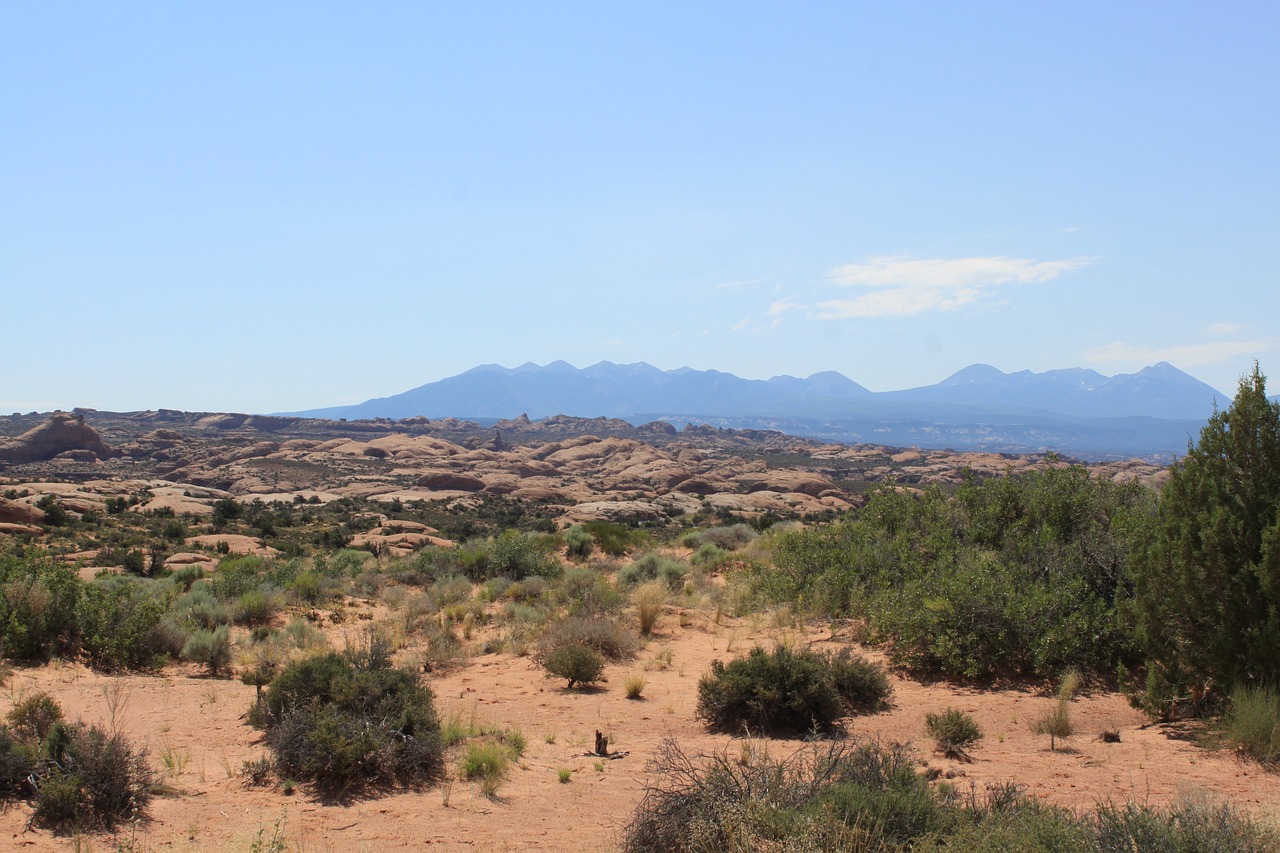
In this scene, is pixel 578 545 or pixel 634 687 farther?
pixel 578 545

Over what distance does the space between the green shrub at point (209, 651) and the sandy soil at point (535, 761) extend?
1.14 feet

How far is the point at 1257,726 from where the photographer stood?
266 inches

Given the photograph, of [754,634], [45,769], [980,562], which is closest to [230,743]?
[45,769]

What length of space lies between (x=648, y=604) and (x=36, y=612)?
374 inches

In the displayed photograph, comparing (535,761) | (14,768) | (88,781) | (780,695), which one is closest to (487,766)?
(535,761)

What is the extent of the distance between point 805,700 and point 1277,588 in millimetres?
4588

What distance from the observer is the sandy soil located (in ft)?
19.4

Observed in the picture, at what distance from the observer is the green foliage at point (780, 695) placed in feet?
28.2

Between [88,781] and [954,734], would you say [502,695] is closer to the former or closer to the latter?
[88,781]

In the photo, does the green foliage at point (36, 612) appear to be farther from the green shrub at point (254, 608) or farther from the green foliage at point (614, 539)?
the green foliage at point (614, 539)

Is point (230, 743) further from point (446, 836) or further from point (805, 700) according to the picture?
point (805, 700)

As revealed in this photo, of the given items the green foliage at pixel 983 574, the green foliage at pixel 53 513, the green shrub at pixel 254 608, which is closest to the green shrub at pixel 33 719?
the green shrub at pixel 254 608

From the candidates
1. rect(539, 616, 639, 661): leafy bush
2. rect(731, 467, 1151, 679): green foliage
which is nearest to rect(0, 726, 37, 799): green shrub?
rect(539, 616, 639, 661): leafy bush

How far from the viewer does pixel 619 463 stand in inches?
3334
